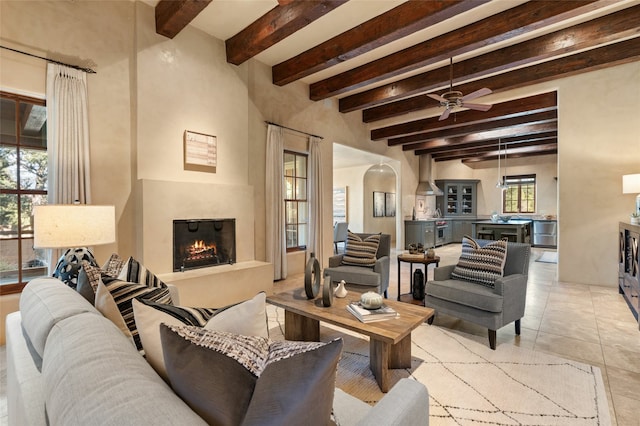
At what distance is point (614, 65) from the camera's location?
4.18 m

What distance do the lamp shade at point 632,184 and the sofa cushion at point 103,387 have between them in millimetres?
5330

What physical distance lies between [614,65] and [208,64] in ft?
17.7

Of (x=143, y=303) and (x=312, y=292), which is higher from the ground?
(x=143, y=303)

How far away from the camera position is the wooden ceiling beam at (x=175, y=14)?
302cm

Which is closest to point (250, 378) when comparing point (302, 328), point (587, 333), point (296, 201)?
point (302, 328)

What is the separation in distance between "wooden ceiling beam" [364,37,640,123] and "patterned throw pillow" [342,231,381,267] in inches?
118

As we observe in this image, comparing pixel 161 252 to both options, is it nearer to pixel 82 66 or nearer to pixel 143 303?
pixel 82 66

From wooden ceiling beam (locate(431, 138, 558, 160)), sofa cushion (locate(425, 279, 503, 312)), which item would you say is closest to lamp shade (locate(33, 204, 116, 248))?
sofa cushion (locate(425, 279, 503, 312))

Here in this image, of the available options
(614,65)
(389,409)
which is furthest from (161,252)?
(614,65)

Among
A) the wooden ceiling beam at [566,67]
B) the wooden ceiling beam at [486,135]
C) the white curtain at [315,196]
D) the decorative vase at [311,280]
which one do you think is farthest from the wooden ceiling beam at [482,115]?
the decorative vase at [311,280]

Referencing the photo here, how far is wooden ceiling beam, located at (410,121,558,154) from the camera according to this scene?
6738 millimetres

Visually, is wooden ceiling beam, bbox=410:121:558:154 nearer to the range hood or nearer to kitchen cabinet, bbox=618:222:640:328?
the range hood

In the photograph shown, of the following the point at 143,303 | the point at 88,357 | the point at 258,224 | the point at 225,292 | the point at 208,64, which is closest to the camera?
the point at 88,357

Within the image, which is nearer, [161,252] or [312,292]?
[312,292]
